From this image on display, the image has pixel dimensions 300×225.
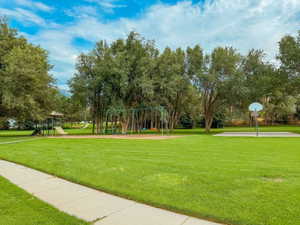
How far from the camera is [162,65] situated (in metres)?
22.3

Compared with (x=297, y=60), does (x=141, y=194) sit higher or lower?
lower

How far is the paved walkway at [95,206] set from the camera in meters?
2.42

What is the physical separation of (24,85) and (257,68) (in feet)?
78.5

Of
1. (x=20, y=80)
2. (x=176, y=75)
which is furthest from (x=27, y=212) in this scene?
(x=176, y=75)

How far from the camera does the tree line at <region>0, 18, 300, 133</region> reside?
19.1m

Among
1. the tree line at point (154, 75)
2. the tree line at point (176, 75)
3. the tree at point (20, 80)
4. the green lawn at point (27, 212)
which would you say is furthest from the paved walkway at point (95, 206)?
the tree line at point (176, 75)

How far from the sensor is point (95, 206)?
291 cm

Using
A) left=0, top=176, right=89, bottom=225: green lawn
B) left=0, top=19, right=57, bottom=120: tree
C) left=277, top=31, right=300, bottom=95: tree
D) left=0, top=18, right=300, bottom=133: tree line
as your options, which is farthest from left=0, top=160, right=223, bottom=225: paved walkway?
left=277, top=31, right=300, bottom=95: tree

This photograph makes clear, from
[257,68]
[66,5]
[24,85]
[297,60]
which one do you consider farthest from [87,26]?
[297,60]

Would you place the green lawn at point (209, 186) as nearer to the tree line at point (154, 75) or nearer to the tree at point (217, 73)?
the tree line at point (154, 75)

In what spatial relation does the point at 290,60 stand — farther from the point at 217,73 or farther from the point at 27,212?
the point at 27,212

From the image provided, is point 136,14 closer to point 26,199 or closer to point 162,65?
point 162,65

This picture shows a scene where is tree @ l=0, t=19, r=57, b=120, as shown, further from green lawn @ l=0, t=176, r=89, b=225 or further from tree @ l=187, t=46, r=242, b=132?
tree @ l=187, t=46, r=242, b=132

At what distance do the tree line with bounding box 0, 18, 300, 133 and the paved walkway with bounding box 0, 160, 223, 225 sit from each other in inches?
640
